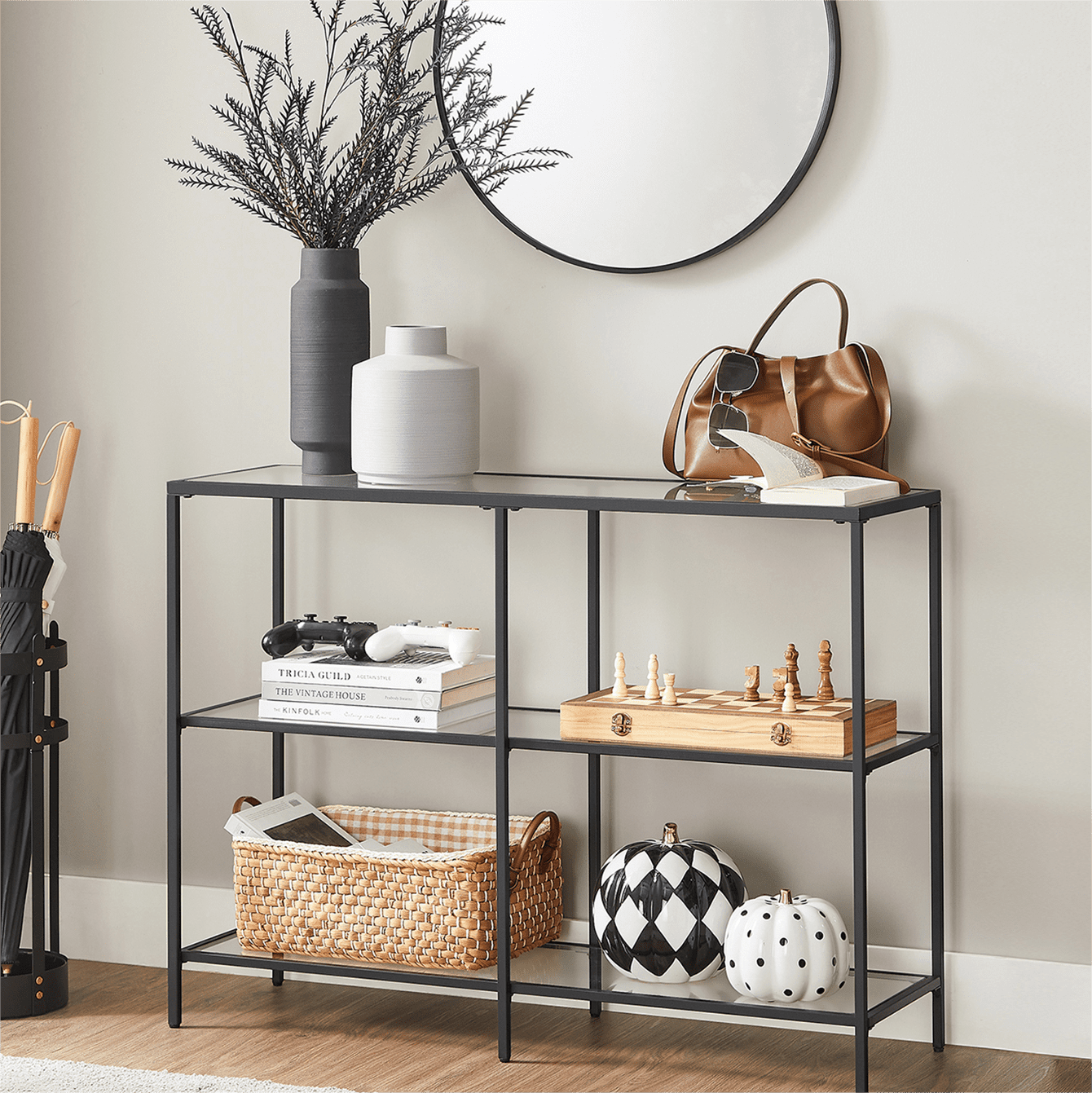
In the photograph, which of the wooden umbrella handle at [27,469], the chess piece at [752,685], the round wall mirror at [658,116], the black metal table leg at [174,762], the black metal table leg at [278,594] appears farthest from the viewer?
the black metal table leg at [278,594]

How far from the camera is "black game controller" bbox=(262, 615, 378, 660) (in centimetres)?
277

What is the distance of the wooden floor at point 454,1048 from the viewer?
8.50 feet

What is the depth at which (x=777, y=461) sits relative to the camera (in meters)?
2.48

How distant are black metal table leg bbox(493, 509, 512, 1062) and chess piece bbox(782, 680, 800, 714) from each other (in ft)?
1.35

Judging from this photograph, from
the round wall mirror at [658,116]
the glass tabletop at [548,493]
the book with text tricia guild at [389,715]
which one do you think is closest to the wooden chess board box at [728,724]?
the book with text tricia guild at [389,715]

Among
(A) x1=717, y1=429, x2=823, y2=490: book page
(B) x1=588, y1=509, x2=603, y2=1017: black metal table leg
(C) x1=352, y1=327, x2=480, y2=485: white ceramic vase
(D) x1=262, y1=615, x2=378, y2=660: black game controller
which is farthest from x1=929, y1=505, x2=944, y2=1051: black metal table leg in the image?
(D) x1=262, y1=615, x2=378, y2=660: black game controller

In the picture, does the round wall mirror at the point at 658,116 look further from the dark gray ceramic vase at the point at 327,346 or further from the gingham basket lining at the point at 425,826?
the gingham basket lining at the point at 425,826

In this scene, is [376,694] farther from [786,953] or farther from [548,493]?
[786,953]

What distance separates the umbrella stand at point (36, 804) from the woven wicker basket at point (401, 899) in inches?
13.2

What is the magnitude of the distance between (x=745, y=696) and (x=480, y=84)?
110 centimetres

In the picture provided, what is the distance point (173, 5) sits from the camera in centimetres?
307

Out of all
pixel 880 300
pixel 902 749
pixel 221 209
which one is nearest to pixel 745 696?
pixel 902 749

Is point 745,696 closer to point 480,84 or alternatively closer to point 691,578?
point 691,578

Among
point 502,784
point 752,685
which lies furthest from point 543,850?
point 752,685
